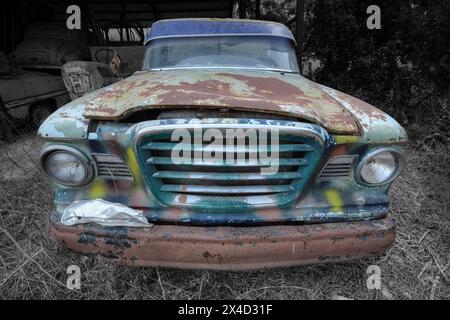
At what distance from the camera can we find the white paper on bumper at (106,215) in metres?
1.80

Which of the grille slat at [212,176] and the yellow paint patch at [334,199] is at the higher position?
the grille slat at [212,176]

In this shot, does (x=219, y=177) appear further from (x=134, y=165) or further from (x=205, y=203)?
(x=134, y=165)

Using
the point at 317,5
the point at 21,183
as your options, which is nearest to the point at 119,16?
the point at 317,5

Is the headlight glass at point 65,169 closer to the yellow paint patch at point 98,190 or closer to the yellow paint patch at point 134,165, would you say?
the yellow paint patch at point 98,190

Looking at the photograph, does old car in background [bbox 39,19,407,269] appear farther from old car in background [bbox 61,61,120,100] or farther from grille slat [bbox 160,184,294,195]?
old car in background [bbox 61,61,120,100]

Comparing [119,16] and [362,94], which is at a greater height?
[119,16]

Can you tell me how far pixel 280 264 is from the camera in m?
1.87

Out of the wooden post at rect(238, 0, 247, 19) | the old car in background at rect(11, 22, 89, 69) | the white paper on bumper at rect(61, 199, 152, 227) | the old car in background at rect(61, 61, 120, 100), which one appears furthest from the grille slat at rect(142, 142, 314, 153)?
the wooden post at rect(238, 0, 247, 19)

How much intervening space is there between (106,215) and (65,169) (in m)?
0.37

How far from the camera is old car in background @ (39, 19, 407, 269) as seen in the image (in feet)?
5.78

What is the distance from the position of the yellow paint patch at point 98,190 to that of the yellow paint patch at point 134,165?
7.9 inches

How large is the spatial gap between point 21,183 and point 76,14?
18.7ft

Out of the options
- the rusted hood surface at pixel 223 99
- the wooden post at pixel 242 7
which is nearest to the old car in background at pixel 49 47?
the wooden post at pixel 242 7
